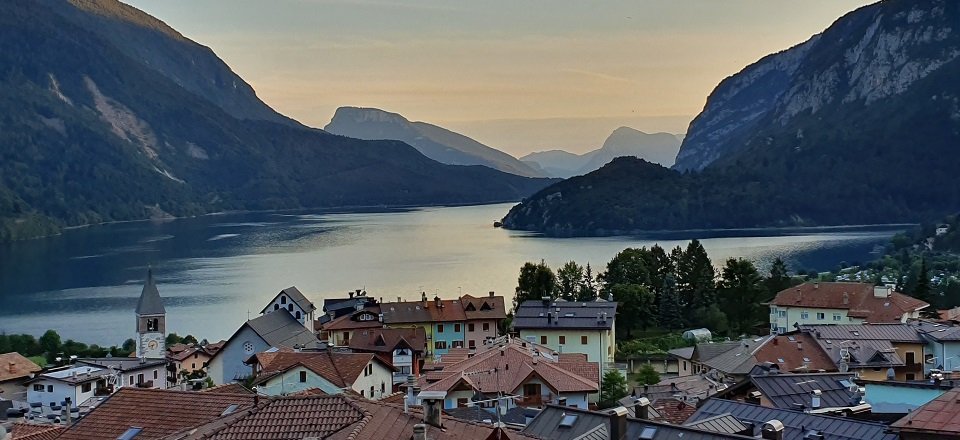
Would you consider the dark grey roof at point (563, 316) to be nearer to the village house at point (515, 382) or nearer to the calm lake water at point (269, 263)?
the village house at point (515, 382)

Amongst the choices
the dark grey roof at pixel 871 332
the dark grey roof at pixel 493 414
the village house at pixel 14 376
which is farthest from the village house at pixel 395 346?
the dark grey roof at pixel 493 414

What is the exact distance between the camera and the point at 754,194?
187000 mm

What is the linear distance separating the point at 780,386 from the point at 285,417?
11879mm

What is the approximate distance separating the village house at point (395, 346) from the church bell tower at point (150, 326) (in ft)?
33.1

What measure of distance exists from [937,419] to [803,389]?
22.8 feet

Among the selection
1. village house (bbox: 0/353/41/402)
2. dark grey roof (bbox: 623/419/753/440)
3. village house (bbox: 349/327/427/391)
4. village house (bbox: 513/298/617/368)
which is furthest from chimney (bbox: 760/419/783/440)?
village house (bbox: 0/353/41/402)

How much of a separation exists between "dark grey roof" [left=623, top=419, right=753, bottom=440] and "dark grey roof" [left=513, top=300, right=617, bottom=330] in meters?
25.0

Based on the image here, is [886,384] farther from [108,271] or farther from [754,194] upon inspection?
[754,194]

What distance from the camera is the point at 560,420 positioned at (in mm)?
14992

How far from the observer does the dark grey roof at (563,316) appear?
38.3 metres

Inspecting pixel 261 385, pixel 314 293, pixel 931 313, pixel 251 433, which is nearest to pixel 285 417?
pixel 251 433

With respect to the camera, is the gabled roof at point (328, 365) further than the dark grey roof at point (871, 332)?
No

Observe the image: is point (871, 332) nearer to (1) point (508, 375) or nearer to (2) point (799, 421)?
(1) point (508, 375)

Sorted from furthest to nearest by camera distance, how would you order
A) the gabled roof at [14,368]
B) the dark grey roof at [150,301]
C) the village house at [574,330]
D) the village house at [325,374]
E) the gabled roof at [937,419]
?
the dark grey roof at [150,301]
the village house at [574,330]
the gabled roof at [14,368]
the village house at [325,374]
the gabled roof at [937,419]
